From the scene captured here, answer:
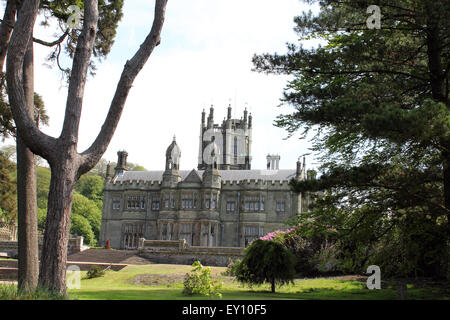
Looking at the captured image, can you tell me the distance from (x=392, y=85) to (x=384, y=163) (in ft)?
6.76

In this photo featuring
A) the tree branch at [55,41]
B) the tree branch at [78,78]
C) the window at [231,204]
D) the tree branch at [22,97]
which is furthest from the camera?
the window at [231,204]

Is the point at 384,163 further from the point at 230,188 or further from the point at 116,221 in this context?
the point at 116,221

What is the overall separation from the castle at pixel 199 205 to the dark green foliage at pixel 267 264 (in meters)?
23.0

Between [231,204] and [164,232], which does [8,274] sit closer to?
[164,232]

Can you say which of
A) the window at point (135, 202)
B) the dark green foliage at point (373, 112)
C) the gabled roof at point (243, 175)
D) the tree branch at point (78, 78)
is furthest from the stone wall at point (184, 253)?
the tree branch at point (78, 78)

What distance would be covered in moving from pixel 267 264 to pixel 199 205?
26072mm

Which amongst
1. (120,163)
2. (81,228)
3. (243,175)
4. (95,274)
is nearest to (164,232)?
(243,175)

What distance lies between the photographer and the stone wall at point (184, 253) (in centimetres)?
3228

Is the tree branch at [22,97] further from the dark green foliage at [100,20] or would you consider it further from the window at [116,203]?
the window at [116,203]

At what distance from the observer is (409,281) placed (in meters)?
17.0

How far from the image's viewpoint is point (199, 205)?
42.2 m

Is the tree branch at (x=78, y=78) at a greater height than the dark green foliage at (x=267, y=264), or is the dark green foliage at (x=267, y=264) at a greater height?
the tree branch at (x=78, y=78)

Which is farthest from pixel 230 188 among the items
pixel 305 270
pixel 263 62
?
pixel 263 62

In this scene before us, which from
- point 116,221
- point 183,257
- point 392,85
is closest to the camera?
point 392,85
